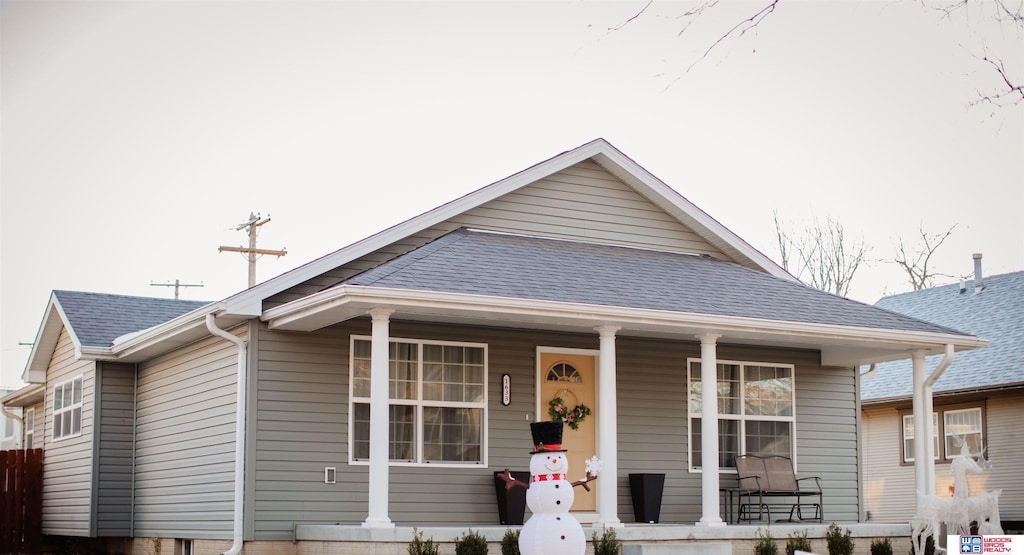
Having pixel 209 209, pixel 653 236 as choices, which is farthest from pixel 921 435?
pixel 209 209

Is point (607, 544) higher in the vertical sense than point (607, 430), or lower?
lower

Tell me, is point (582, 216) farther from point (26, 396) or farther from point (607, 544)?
point (26, 396)

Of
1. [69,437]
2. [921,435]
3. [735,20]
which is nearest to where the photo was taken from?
[735,20]

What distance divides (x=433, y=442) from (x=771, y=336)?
4240mm

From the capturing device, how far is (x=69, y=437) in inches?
711

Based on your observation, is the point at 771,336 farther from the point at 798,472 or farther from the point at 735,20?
the point at 735,20

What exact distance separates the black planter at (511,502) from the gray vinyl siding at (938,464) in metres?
9.87

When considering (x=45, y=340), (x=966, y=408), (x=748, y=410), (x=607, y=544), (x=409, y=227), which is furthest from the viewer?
(x=966, y=408)

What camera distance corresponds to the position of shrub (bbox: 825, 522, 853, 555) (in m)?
13.5

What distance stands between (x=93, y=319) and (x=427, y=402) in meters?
6.87

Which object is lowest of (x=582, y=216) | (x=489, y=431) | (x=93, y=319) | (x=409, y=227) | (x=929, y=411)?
(x=489, y=431)

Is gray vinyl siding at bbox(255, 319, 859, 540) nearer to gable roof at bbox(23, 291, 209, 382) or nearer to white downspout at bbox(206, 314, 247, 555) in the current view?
white downspout at bbox(206, 314, 247, 555)

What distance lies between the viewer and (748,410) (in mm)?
16047
